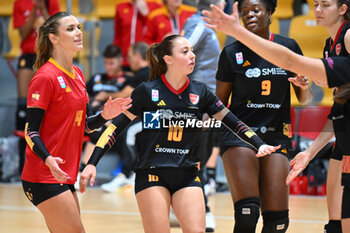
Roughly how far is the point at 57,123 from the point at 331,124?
184 cm

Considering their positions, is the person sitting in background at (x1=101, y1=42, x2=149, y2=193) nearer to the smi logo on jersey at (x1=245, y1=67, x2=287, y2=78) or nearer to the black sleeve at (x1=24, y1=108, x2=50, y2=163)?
the smi logo on jersey at (x1=245, y1=67, x2=287, y2=78)

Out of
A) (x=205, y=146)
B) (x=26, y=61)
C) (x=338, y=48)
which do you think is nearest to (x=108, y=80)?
(x=26, y=61)

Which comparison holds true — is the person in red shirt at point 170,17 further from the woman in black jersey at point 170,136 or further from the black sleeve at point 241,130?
the black sleeve at point 241,130

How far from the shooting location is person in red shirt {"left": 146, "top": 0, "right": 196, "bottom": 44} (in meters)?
9.03

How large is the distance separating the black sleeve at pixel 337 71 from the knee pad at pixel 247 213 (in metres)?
1.31

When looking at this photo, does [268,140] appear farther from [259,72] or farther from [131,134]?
[131,134]

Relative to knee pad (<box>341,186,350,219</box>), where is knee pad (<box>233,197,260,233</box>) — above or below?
below

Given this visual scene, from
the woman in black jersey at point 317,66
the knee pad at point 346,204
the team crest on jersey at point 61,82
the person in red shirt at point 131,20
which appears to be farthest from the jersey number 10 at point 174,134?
the person in red shirt at point 131,20

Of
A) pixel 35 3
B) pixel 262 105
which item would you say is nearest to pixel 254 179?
pixel 262 105

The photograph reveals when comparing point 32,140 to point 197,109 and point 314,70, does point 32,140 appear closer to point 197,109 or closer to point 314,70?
point 197,109

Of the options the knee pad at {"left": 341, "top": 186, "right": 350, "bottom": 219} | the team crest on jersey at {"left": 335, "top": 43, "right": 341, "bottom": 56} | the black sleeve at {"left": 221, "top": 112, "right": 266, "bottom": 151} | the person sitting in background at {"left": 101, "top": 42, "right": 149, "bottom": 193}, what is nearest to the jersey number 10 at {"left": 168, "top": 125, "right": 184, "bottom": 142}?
the black sleeve at {"left": 221, "top": 112, "right": 266, "bottom": 151}

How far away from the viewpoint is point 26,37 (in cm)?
946

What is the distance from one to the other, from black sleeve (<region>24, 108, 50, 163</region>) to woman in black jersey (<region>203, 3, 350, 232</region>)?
147cm

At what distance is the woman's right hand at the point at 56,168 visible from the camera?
391cm
